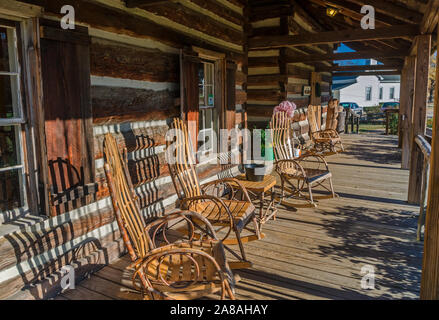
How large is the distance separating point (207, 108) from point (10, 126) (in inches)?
104

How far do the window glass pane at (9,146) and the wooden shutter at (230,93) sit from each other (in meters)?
2.96

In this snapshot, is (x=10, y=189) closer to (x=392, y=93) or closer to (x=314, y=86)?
(x=314, y=86)

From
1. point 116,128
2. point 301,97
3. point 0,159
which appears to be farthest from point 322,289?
point 301,97

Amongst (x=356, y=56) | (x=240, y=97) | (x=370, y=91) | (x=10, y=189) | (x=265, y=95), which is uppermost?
(x=370, y=91)

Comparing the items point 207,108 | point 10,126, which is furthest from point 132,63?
point 207,108

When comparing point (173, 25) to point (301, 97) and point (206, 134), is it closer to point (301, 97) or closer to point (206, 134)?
point (206, 134)

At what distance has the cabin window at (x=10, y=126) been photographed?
2.23 metres

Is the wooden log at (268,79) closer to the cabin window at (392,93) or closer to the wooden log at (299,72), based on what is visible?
the wooden log at (299,72)

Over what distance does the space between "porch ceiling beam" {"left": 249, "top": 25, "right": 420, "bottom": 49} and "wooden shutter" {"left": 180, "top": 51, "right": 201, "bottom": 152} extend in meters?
2.20

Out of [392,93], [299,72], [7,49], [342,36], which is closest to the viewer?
[7,49]

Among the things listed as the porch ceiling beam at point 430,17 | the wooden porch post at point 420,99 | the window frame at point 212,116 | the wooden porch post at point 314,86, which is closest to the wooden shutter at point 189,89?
the window frame at point 212,116

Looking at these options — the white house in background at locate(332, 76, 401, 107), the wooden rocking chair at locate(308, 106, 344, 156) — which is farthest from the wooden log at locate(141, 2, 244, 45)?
the white house in background at locate(332, 76, 401, 107)

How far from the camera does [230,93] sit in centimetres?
495

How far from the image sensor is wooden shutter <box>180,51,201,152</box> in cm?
376
